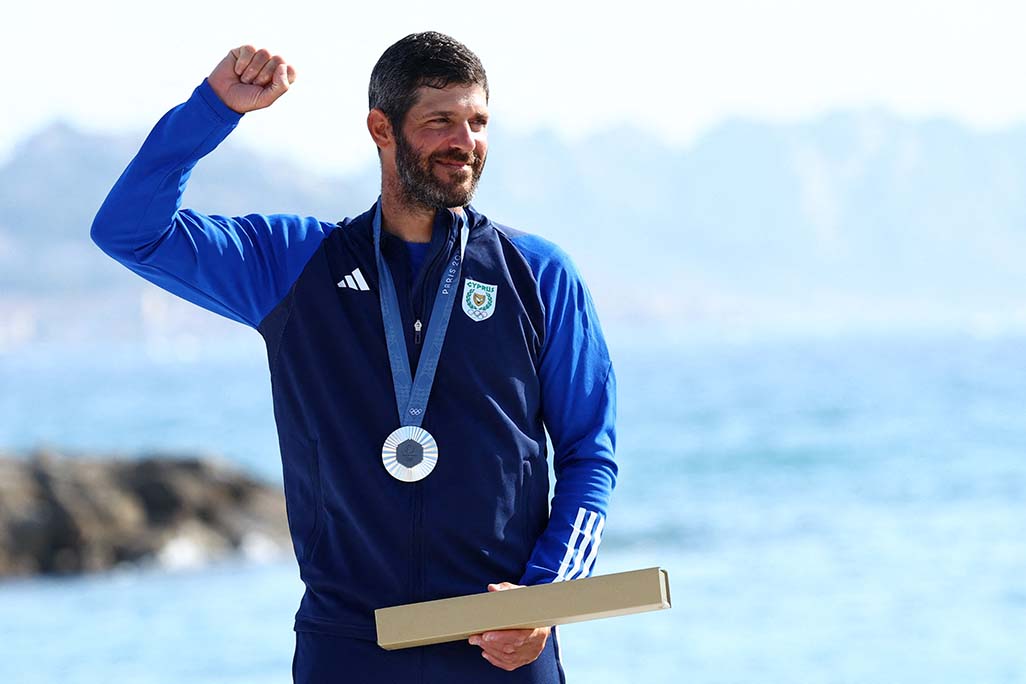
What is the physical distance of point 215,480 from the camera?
54.4ft

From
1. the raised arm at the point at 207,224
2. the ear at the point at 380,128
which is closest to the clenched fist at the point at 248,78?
the raised arm at the point at 207,224

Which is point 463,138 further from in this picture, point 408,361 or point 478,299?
point 408,361

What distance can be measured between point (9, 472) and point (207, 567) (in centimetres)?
247

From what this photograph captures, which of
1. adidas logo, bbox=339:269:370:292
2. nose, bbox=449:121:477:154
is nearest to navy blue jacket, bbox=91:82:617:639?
adidas logo, bbox=339:269:370:292

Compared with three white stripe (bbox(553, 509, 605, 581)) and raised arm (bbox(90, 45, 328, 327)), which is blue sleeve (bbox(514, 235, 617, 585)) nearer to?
three white stripe (bbox(553, 509, 605, 581))

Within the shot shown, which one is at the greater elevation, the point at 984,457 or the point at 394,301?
the point at 984,457

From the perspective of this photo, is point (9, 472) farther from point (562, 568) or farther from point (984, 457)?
point (984, 457)

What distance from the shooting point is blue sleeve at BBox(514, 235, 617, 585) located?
2.73 metres

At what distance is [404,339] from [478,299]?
15 cm

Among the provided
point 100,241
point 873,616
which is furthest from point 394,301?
point 873,616

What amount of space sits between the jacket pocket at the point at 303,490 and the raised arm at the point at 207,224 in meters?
0.26

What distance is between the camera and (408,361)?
8.91 ft

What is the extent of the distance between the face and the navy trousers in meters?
0.79

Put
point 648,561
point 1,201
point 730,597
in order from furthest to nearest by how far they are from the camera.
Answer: point 1,201, point 648,561, point 730,597
